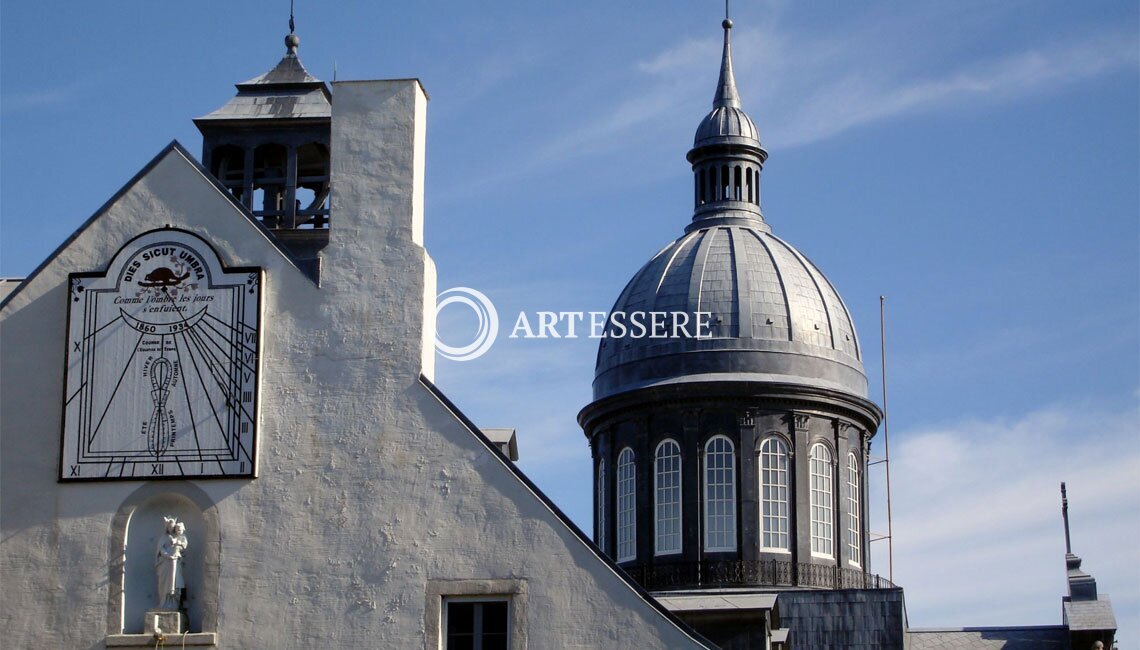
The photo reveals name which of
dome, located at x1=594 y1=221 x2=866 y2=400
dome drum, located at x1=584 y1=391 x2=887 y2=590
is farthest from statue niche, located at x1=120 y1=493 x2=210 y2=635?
dome, located at x1=594 y1=221 x2=866 y2=400

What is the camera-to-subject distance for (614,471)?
60.7 m

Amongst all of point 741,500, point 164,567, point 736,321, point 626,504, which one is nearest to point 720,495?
point 741,500

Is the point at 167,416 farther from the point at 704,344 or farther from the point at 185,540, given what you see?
the point at 704,344

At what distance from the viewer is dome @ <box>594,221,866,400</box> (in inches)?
2346

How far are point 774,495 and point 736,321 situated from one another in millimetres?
5078

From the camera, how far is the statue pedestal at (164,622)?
95.7 feet

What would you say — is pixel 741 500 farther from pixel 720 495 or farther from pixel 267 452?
pixel 267 452

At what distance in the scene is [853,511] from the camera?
60.0 meters

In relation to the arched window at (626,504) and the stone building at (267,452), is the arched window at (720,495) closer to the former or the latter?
the arched window at (626,504)

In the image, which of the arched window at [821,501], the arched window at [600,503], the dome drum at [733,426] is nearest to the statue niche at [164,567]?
the dome drum at [733,426]

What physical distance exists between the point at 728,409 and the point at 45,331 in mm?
30834

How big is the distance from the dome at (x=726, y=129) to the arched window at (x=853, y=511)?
10656 mm

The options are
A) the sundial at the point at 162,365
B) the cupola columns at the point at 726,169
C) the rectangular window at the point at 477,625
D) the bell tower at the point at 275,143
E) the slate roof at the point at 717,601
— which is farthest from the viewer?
the cupola columns at the point at 726,169

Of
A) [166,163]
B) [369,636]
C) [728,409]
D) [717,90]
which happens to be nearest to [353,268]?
[166,163]
